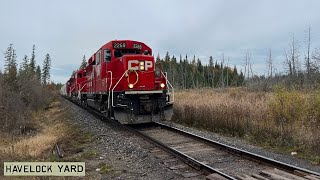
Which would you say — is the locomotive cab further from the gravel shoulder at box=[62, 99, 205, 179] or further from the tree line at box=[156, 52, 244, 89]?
the tree line at box=[156, 52, 244, 89]

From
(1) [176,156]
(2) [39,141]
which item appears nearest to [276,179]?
(1) [176,156]

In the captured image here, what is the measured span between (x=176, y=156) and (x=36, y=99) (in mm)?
28823

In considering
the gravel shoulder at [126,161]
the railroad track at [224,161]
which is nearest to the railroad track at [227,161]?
the railroad track at [224,161]

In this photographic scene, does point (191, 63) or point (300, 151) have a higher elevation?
point (191, 63)

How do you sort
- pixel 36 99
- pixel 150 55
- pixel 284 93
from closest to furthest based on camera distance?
pixel 284 93, pixel 150 55, pixel 36 99

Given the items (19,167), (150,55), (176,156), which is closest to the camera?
(19,167)

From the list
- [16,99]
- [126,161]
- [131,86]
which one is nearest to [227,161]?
[126,161]

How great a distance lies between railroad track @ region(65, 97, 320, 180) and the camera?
5.78 m

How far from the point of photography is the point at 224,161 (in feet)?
24.4

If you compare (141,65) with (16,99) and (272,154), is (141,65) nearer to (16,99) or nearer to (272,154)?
(272,154)

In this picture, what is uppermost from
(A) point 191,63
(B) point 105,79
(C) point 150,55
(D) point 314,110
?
(A) point 191,63

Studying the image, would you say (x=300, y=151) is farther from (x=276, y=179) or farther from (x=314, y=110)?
(x=276, y=179)

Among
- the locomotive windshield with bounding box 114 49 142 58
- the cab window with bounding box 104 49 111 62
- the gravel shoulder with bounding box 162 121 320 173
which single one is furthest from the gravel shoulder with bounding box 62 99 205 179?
the locomotive windshield with bounding box 114 49 142 58

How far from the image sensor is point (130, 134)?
38.0 ft
